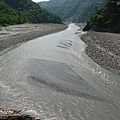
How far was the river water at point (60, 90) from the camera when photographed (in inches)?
826

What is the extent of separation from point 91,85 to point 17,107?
1203 centimetres

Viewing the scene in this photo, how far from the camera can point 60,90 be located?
86.4 feet

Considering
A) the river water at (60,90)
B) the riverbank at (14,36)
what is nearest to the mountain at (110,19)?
the riverbank at (14,36)

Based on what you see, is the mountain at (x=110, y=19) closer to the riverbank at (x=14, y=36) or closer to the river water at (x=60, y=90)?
the riverbank at (x=14, y=36)

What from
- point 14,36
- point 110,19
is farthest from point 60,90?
point 110,19

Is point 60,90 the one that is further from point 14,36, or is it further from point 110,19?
point 110,19

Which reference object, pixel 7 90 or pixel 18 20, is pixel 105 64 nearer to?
pixel 7 90

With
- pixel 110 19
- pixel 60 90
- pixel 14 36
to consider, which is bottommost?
pixel 14 36

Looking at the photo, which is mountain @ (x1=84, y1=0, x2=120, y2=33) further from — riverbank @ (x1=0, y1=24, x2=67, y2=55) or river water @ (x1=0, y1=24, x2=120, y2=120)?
river water @ (x1=0, y1=24, x2=120, y2=120)

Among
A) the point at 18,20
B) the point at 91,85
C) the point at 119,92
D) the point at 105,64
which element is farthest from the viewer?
the point at 18,20

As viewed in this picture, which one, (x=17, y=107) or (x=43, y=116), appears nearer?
(x=43, y=116)

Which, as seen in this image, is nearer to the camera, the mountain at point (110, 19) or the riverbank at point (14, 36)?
the riverbank at point (14, 36)

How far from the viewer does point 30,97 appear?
23859mm

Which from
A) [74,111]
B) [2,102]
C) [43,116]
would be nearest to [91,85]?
[74,111]
